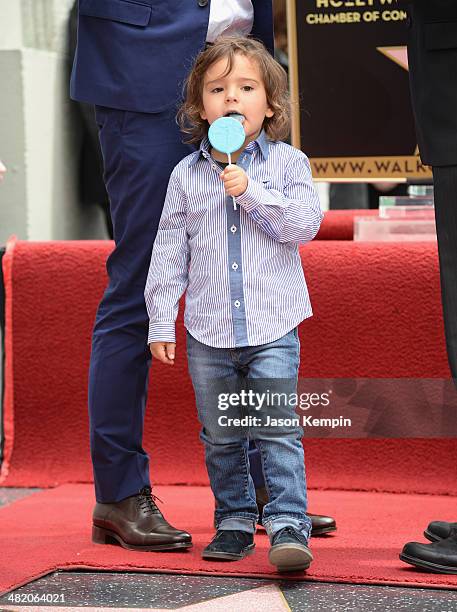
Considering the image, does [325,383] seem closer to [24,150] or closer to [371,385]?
[371,385]

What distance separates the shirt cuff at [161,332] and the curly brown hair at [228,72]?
351mm

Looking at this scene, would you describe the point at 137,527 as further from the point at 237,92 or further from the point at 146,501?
the point at 237,92

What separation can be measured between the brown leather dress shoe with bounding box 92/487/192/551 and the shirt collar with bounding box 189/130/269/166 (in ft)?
2.10

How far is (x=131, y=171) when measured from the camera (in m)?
2.15

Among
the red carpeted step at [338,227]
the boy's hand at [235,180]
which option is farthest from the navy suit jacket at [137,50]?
the red carpeted step at [338,227]

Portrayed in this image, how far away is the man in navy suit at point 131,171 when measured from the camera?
212cm

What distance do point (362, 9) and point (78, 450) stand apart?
1289mm

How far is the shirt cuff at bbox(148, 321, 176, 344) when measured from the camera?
2051 millimetres

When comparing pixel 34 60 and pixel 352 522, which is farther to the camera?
pixel 34 60

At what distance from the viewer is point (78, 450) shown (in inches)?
110

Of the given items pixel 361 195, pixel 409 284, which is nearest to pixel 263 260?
pixel 409 284

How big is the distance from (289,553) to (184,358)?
0.94 m

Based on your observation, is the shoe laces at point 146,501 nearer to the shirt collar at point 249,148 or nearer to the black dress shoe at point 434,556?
the black dress shoe at point 434,556

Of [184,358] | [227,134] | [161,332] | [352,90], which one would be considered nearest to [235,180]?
[227,134]
